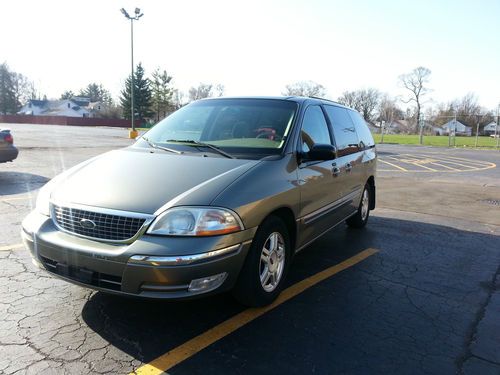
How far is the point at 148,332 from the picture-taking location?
3.09 metres

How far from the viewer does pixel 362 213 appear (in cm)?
648

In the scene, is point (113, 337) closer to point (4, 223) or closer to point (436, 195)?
point (4, 223)

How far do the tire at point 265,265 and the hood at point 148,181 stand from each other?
0.55m

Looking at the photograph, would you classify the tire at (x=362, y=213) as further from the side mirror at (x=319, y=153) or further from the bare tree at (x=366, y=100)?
the bare tree at (x=366, y=100)

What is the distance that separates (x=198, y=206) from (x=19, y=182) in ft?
26.5

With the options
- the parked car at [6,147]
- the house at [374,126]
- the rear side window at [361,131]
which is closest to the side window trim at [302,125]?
the rear side window at [361,131]

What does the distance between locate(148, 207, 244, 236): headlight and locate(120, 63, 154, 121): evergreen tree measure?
73.2 meters

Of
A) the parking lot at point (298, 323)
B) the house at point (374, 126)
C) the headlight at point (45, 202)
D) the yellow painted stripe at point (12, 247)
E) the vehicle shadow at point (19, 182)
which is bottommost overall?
the parking lot at point (298, 323)

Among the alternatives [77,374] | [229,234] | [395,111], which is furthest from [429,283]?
[395,111]

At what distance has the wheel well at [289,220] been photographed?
143 inches

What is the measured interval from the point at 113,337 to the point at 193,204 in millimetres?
1134

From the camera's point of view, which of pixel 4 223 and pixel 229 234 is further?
pixel 4 223

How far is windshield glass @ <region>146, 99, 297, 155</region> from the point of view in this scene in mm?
3949

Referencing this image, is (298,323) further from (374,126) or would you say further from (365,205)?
(374,126)
